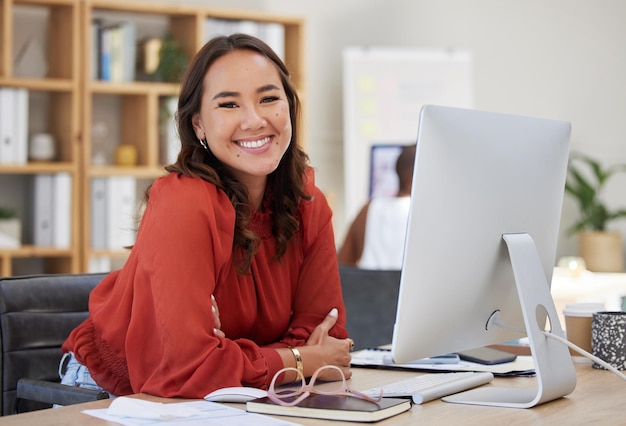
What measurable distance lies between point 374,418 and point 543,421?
27cm

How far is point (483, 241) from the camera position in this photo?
5.27 feet

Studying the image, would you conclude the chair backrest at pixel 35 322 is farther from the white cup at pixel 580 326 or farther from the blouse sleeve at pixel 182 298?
the white cup at pixel 580 326

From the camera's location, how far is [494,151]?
1.61 metres

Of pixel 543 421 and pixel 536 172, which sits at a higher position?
pixel 536 172

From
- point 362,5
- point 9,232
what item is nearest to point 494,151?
point 9,232

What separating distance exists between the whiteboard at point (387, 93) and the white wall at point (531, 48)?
37 cm

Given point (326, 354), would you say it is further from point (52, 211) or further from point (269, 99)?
point (52, 211)

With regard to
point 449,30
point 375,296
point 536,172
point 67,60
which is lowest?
point 375,296

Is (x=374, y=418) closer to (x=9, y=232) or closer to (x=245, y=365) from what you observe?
(x=245, y=365)

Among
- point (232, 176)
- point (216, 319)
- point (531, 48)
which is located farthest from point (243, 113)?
point (531, 48)

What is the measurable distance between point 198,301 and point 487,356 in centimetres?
69

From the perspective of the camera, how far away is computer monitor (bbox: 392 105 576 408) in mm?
1502

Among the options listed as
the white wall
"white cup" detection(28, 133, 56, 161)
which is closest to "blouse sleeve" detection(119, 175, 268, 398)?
"white cup" detection(28, 133, 56, 161)

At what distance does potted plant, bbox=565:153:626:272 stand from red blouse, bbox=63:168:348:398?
4.13 m
